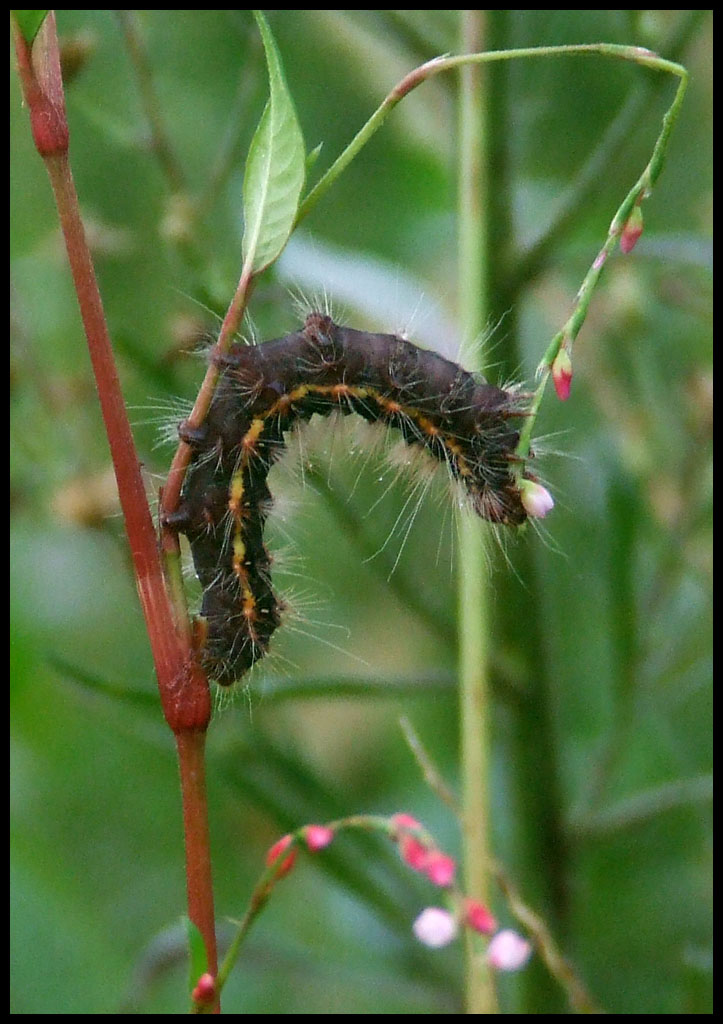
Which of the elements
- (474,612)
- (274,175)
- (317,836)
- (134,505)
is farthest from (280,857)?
(474,612)

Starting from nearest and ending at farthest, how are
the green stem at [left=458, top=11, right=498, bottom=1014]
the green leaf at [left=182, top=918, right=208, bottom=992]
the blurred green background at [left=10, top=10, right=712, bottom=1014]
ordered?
the green leaf at [left=182, top=918, right=208, bottom=992], the green stem at [left=458, top=11, right=498, bottom=1014], the blurred green background at [left=10, top=10, right=712, bottom=1014]

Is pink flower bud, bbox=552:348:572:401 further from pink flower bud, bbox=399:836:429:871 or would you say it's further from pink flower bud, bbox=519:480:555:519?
pink flower bud, bbox=399:836:429:871

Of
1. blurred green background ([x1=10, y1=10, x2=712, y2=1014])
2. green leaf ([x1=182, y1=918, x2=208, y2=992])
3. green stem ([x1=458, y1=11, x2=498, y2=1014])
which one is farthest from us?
blurred green background ([x1=10, y1=10, x2=712, y2=1014])

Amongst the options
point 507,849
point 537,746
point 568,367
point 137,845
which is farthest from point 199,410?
point 137,845

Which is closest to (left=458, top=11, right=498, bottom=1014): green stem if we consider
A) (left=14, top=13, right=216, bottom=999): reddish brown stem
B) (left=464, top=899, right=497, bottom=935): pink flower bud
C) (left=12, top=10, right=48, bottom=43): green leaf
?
(left=464, top=899, right=497, bottom=935): pink flower bud

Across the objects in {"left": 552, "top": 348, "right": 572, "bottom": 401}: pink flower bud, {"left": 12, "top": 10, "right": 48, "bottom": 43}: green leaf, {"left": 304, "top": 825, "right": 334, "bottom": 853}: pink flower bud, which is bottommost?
{"left": 304, "top": 825, "right": 334, "bottom": 853}: pink flower bud

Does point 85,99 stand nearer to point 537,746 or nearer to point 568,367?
point 537,746
